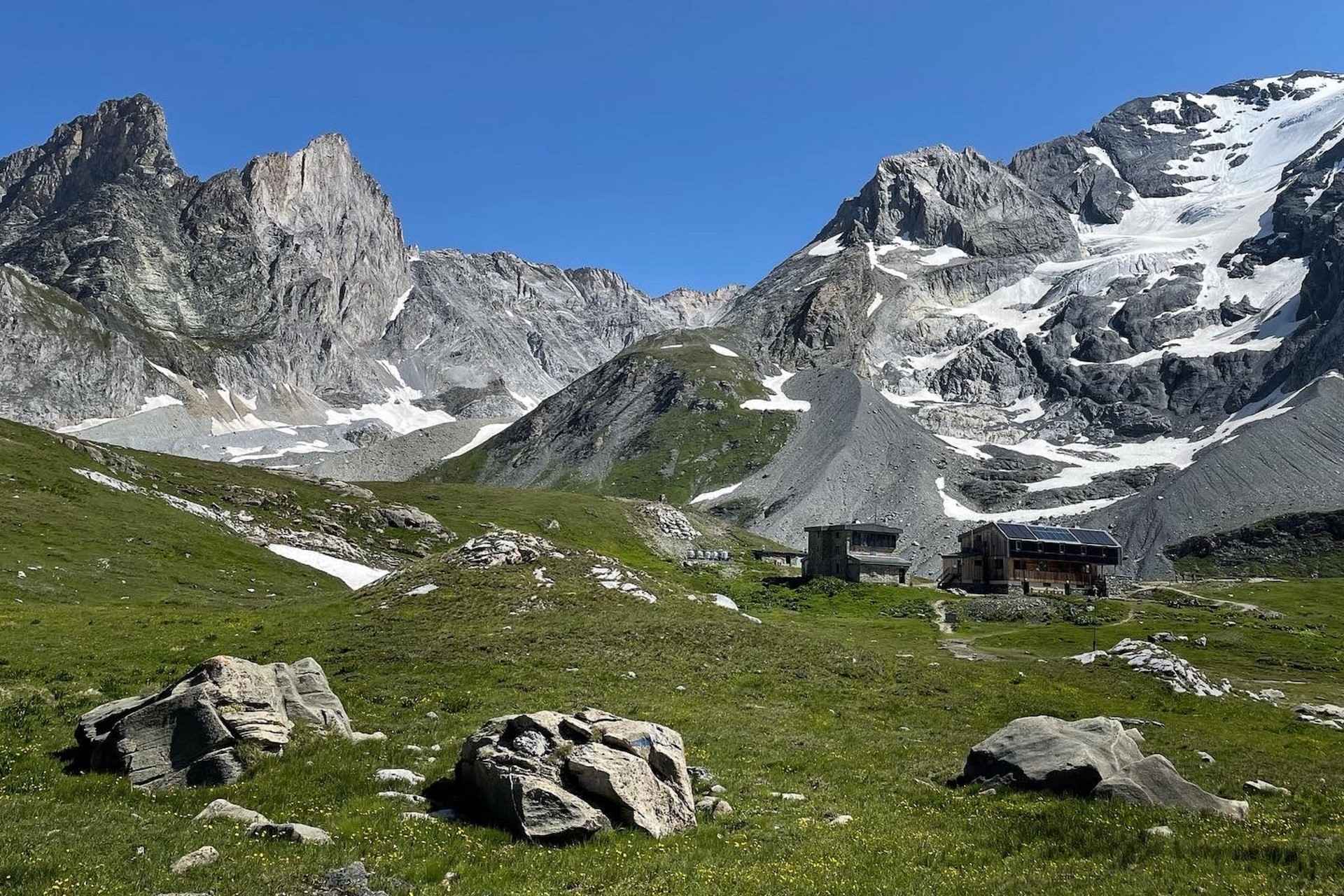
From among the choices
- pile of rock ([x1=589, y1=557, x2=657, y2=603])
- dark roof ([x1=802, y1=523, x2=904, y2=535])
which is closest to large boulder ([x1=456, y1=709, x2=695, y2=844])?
pile of rock ([x1=589, y1=557, x2=657, y2=603])

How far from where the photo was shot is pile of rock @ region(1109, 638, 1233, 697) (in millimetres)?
41281

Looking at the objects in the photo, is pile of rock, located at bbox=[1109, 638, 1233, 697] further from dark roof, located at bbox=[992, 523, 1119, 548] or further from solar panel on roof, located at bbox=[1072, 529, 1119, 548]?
solar panel on roof, located at bbox=[1072, 529, 1119, 548]

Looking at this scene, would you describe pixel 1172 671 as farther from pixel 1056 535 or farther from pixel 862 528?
pixel 1056 535

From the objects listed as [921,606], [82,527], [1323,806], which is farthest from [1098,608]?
[82,527]

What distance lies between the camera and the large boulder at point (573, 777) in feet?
50.5

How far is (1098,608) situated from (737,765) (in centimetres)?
7408

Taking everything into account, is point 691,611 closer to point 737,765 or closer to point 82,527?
point 737,765

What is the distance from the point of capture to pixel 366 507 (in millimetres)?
101562

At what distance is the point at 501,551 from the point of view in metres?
49.9

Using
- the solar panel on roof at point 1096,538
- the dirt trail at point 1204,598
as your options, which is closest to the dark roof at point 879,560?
the solar panel on roof at point 1096,538

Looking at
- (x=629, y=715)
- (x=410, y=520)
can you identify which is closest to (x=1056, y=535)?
(x=410, y=520)

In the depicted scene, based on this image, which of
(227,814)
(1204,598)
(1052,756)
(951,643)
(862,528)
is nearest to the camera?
(227,814)

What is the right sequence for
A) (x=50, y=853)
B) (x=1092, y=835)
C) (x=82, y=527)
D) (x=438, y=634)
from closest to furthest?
(x=50, y=853) < (x=1092, y=835) < (x=438, y=634) < (x=82, y=527)

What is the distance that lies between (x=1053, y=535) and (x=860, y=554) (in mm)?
30817
